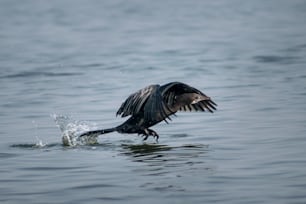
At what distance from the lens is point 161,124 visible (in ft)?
41.7

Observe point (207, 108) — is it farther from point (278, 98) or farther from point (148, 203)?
point (148, 203)

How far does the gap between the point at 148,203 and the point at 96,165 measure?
1849 millimetres

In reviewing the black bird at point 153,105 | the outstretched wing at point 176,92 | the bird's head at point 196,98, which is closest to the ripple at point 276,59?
the outstretched wing at point 176,92

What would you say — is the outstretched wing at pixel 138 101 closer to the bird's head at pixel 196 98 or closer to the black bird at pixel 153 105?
the black bird at pixel 153 105

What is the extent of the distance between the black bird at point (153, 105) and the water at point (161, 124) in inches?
10.0

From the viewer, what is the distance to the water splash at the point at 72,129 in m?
11.4

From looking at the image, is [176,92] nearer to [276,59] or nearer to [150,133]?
[150,133]

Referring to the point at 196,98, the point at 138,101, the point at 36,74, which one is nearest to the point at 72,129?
the point at 138,101

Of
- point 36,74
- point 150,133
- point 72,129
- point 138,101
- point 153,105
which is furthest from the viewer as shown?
point 36,74

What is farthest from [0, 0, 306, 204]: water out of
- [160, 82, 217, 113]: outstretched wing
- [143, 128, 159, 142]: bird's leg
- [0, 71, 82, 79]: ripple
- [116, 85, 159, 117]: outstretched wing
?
[116, 85, 159, 117]: outstretched wing

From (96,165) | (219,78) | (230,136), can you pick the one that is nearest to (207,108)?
(230,136)

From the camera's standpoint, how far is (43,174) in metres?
9.59

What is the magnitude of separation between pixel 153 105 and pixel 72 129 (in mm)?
1823

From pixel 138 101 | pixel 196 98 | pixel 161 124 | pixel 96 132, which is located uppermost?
pixel 138 101
